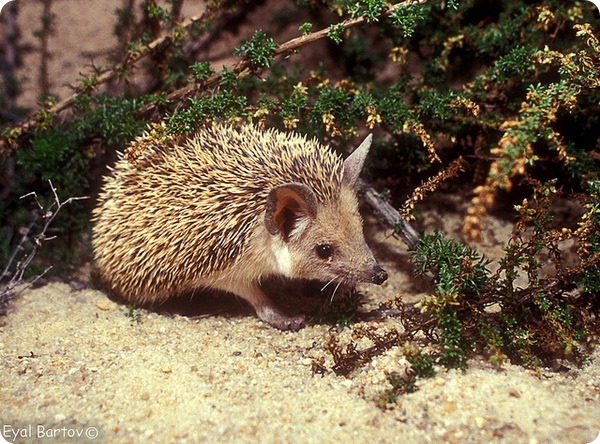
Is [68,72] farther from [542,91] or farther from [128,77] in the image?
[542,91]

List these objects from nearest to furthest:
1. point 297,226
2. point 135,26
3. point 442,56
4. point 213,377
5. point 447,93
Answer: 1. point 213,377
2. point 297,226
3. point 447,93
4. point 442,56
5. point 135,26

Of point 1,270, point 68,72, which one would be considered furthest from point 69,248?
point 68,72

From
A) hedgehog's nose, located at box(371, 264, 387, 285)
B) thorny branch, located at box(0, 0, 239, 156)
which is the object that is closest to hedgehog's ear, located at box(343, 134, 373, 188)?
hedgehog's nose, located at box(371, 264, 387, 285)

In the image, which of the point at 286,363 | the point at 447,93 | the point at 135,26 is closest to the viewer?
the point at 286,363

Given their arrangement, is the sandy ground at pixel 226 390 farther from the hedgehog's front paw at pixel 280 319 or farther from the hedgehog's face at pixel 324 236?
the hedgehog's face at pixel 324 236

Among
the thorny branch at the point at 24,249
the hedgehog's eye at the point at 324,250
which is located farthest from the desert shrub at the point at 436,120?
the hedgehog's eye at the point at 324,250

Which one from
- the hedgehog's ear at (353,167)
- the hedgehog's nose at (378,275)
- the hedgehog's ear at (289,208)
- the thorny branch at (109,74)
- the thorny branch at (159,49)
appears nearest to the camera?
the hedgehog's ear at (289,208)

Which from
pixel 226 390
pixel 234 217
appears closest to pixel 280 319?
pixel 234 217
